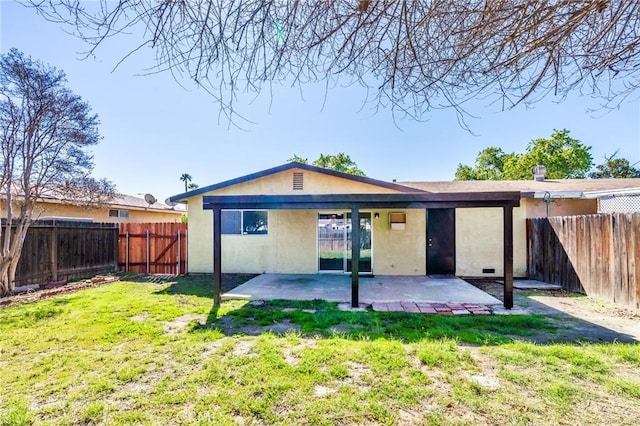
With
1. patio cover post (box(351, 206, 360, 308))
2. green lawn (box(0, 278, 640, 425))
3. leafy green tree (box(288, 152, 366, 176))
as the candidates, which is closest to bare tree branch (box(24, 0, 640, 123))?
green lawn (box(0, 278, 640, 425))

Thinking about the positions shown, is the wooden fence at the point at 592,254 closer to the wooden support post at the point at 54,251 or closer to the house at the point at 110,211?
the house at the point at 110,211

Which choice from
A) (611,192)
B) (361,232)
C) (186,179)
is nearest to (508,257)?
(361,232)

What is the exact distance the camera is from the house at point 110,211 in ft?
34.4

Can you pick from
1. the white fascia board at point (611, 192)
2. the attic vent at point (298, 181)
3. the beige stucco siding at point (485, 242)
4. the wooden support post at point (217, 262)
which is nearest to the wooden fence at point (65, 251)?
the wooden support post at point (217, 262)

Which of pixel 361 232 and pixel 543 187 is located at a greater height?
pixel 543 187

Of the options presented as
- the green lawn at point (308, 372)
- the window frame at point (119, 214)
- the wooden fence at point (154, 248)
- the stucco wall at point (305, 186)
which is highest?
the stucco wall at point (305, 186)

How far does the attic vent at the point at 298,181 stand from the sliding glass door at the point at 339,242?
3.56 ft

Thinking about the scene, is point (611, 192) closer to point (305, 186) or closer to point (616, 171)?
point (305, 186)

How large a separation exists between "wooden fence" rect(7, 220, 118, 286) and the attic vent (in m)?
6.72

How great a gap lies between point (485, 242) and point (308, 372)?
26.9 ft

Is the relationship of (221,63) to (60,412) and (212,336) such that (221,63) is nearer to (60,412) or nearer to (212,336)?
(60,412)

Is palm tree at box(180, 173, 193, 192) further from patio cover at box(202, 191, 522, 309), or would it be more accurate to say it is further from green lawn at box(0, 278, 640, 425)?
green lawn at box(0, 278, 640, 425)

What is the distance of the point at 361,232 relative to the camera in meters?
9.92

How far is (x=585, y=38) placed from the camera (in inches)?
92.3
